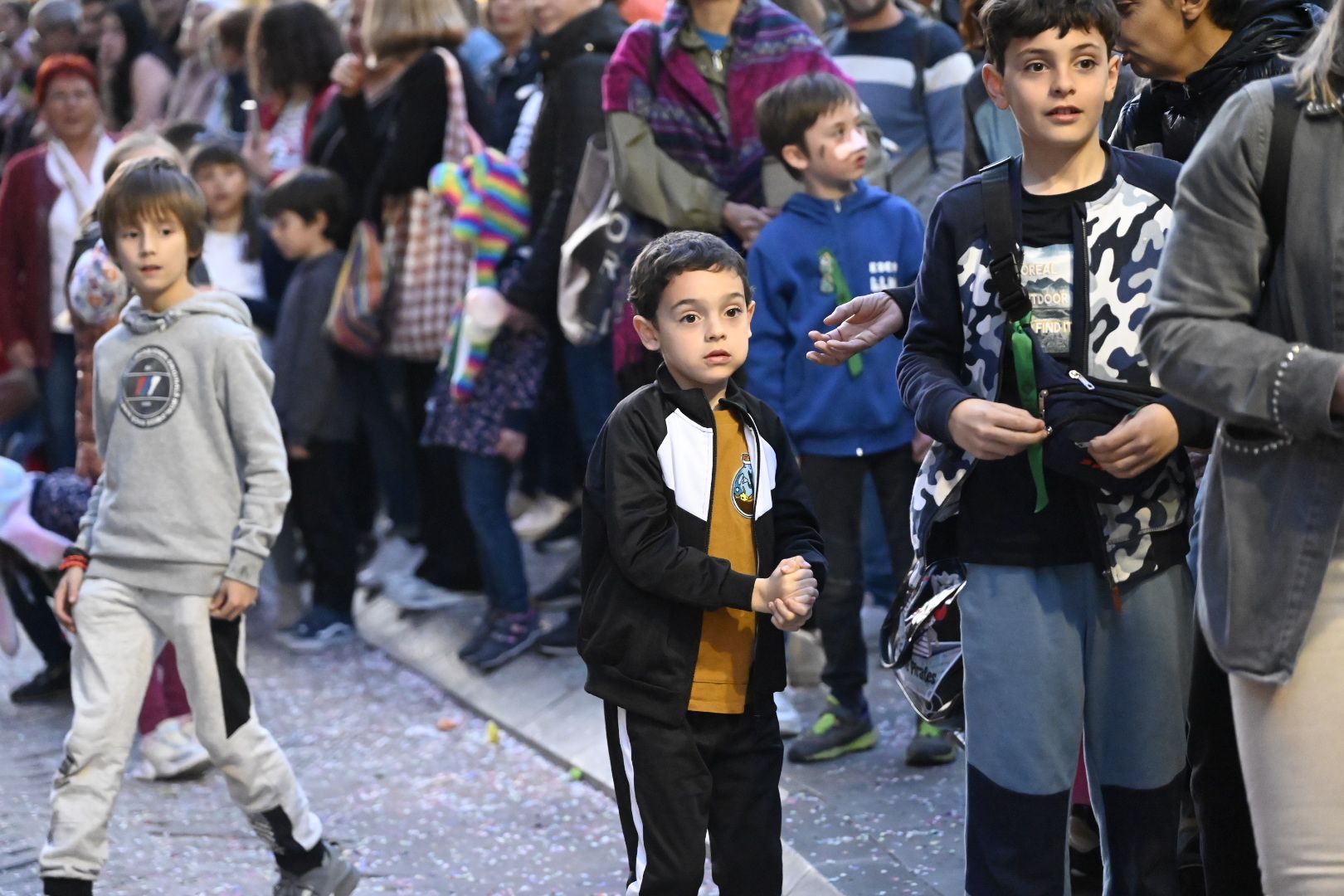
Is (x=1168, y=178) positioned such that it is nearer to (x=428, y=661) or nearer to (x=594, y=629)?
(x=594, y=629)

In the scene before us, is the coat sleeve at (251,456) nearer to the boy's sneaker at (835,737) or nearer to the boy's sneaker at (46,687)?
the boy's sneaker at (835,737)

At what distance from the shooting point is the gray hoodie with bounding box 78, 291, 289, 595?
4539 millimetres

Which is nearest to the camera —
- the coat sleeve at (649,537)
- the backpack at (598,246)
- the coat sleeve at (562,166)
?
the coat sleeve at (649,537)

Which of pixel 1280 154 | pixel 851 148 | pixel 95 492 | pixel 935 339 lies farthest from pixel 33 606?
pixel 1280 154

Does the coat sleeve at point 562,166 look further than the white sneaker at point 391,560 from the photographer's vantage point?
No

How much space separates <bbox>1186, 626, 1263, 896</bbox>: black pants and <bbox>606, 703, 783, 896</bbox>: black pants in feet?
2.74

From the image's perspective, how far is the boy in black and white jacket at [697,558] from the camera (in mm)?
3541

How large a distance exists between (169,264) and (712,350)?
1831 millimetres

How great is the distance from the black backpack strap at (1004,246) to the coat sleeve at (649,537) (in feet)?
2.45

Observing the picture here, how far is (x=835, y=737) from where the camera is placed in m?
5.37

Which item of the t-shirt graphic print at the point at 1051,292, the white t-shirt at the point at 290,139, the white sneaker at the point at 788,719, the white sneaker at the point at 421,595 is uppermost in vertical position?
the t-shirt graphic print at the point at 1051,292

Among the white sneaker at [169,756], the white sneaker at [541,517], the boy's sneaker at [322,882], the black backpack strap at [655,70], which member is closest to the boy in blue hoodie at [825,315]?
the black backpack strap at [655,70]

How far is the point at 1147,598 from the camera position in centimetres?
326

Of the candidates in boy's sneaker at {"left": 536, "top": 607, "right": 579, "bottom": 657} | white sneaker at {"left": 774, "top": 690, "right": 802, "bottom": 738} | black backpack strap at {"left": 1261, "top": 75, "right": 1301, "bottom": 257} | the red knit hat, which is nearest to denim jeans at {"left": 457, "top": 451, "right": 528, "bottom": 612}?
boy's sneaker at {"left": 536, "top": 607, "right": 579, "bottom": 657}
